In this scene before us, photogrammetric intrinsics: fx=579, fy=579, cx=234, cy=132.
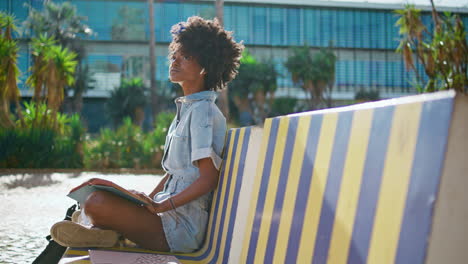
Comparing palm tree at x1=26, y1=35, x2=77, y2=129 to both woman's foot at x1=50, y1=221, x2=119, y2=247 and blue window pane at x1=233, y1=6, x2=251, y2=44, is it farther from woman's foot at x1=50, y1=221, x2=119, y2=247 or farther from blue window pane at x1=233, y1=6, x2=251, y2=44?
blue window pane at x1=233, y1=6, x2=251, y2=44

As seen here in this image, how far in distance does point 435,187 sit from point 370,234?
24 centimetres

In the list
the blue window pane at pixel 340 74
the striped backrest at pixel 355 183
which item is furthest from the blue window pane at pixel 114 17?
the striped backrest at pixel 355 183

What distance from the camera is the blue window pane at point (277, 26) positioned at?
44000mm

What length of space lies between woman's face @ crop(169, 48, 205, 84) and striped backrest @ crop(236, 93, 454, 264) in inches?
38.2

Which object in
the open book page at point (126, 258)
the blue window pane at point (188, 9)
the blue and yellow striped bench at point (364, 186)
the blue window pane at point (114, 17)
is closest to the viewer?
the blue and yellow striped bench at point (364, 186)

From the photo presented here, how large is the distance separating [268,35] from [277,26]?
3.20 feet

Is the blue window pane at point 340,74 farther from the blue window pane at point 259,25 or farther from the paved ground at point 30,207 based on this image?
the paved ground at point 30,207

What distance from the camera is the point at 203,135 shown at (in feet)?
8.19

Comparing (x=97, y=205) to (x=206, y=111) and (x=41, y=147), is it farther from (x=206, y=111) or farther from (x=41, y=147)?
(x=41, y=147)

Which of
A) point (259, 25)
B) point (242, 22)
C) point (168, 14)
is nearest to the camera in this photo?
point (168, 14)

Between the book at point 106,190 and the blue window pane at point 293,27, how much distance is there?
42.7 metres

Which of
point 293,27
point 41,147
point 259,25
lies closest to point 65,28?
point 259,25

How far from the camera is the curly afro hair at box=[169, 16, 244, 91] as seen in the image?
2.81m

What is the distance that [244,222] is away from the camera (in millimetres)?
2152
